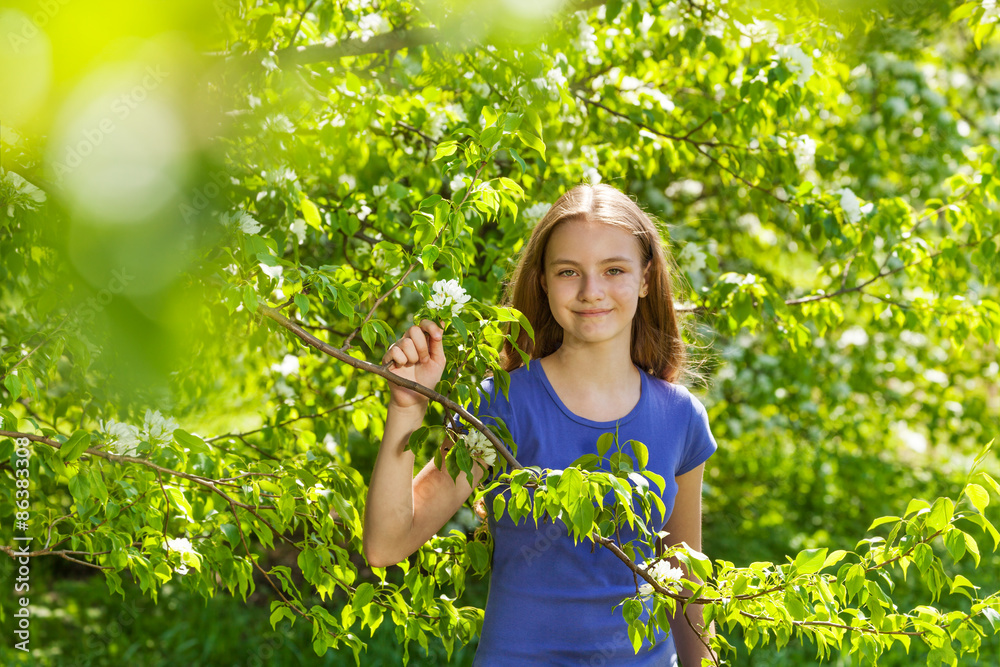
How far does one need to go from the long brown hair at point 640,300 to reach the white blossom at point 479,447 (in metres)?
0.36

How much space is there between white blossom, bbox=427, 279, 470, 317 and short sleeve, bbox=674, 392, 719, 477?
686 millimetres

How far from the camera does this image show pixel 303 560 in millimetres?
1636

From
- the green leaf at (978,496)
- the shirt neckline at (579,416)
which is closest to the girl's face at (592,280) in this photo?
the shirt neckline at (579,416)

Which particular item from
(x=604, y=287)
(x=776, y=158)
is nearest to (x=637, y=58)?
(x=776, y=158)

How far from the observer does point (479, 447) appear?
1422 mm

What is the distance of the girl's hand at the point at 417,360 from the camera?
1366 millimetres

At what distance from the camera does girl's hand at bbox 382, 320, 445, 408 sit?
1366 millimetres

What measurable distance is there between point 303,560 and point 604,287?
83 centimetres

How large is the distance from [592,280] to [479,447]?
44cm

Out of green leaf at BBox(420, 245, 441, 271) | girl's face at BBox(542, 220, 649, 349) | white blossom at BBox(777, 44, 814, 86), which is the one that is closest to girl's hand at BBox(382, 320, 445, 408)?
green leaf at BBox(420, 245, 441, 271)

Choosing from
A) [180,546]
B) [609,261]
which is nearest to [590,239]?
[609,261]

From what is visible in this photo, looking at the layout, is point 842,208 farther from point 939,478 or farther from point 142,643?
point 939,478

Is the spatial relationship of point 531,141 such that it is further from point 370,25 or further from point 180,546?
point 370,25

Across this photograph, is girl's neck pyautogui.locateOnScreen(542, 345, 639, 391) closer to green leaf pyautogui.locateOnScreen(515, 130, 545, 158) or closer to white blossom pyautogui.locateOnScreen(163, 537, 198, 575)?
green leaf pyautogui.locateOnScreen(515, 130, 545, 158)
